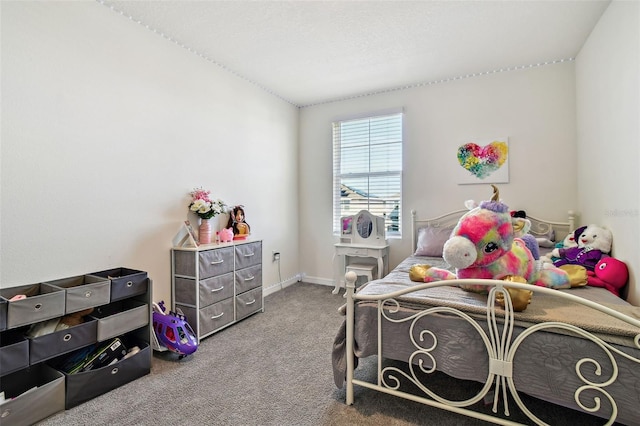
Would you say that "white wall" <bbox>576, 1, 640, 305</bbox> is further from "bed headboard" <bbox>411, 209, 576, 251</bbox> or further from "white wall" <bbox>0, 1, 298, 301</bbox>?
"white wall" <bbox>0, 1, 298, 301</bbox>

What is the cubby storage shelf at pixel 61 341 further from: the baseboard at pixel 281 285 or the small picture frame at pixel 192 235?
the baseboard at pixel 281 285

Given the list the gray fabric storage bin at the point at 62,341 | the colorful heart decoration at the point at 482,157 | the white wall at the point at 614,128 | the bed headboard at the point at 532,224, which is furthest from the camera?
the colorful heart decoration at the point at 482,157

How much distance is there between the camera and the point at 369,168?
3750 millimetres

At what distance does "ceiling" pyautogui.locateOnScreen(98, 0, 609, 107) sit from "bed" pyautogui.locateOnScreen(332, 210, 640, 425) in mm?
1938

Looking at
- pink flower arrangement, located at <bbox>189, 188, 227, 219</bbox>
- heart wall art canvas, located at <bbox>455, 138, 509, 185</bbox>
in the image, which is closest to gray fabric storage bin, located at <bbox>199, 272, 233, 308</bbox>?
pink flower arrangement, located at <bbox>189, 188, 227, 219</bbox>

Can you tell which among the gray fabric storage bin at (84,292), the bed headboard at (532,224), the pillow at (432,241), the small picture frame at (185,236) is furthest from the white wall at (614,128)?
the gray fabric storage bin at (84,292)

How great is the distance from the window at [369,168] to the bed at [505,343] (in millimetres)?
2013

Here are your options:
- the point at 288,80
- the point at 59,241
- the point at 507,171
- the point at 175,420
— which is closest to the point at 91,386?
the point at 175,420

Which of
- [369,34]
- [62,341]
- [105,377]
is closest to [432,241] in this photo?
[369,34]

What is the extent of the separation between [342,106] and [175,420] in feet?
11.9

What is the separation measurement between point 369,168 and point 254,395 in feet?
9.24

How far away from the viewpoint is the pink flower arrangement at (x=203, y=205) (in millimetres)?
2535

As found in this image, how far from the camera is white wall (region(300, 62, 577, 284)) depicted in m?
2.87

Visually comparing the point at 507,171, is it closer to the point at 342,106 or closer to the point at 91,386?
the point at 342,106
